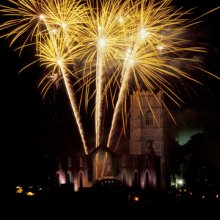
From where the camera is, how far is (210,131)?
65.8 m

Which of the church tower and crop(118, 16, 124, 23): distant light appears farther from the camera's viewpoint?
the church tower

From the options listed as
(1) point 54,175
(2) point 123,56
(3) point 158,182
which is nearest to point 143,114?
(3) point 158,182

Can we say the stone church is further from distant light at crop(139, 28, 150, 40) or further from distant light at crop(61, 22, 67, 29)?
distant light at crop(61, 22, 67, 29)

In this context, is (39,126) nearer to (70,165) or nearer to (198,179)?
(70,165)

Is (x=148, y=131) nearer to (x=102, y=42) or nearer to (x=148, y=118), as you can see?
(x=148, y=118)

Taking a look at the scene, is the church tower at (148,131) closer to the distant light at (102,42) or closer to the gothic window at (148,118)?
the gothic window at (148,118)

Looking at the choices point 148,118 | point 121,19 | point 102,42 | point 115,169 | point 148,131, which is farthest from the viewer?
point 148,118

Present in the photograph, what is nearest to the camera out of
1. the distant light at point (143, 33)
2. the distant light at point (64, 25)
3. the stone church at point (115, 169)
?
the distant light at point (64, 25)

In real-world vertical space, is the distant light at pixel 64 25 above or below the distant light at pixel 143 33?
above

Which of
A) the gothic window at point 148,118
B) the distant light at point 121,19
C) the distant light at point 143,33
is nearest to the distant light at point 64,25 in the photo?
the distant light at point 121,19

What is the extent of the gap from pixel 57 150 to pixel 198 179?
927 inches

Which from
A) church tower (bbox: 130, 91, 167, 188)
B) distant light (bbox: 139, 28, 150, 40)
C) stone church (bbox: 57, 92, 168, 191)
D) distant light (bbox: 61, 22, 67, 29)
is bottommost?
stone church (bbox: 57, 92, 168, 191)

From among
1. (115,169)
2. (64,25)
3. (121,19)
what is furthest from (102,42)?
(115,169)

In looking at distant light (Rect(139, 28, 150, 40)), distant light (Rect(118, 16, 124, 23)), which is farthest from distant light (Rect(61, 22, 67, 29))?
distant light (Rect(139, 28, 150, 40))
